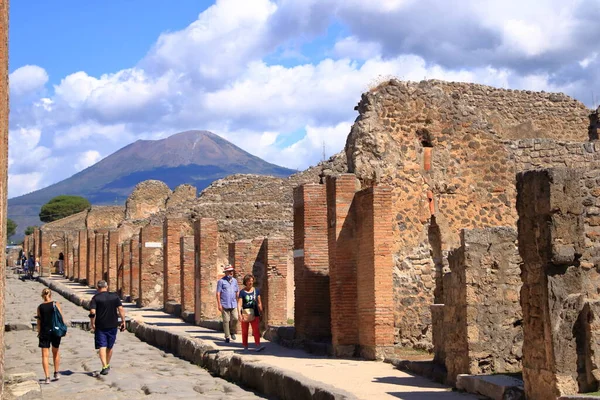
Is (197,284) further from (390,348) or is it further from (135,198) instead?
(135,198)

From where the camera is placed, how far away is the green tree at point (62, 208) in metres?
124

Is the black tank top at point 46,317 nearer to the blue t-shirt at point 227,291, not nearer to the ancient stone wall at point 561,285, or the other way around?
the blue t-shirt at point 227,291

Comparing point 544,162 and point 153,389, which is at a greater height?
point 544,162

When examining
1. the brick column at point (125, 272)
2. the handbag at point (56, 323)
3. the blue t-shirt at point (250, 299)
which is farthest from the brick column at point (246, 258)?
the brick column at point (125, 272)

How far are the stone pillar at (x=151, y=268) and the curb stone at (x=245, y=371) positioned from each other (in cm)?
1055

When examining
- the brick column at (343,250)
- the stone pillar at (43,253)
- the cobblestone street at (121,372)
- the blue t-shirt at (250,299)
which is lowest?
the cobblestone street at (121,372)

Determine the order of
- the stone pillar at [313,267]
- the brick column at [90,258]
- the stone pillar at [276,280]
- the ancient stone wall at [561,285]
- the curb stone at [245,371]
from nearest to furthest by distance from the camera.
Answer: the ancient stone wall at [561,285], the curb stone at [245,371], the stone pillar at [313,267], the stone pillar at [276,280], the brick column at [90,258]

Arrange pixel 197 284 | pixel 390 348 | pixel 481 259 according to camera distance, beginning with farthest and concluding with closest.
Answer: pixel 197 284
pixel 390 348
pixel 481 259

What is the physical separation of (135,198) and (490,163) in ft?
147

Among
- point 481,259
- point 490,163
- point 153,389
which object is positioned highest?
point 490,163

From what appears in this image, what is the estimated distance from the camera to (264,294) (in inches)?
778

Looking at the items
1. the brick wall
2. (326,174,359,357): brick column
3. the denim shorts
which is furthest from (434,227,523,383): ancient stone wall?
the brick wall

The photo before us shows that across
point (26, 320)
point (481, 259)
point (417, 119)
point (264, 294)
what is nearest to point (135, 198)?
point (26, 320)

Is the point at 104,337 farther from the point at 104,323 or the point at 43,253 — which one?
the point at 43,253
